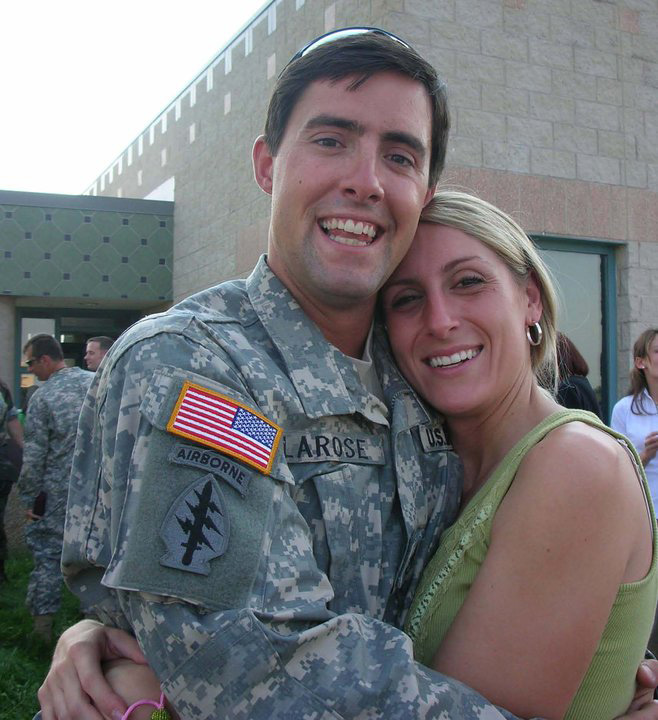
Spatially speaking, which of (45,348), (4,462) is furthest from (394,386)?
(4,462)

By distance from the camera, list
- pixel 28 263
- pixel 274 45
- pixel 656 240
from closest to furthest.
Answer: pixel 656 240, pixel 274 45, pixel 28 263

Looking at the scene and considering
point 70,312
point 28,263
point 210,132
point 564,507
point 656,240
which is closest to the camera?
point 564,507

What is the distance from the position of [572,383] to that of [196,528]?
312cm

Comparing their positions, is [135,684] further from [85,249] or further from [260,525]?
[85,249]

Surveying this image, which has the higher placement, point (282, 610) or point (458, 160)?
point (458, 160)

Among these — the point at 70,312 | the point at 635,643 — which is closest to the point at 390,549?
the point at 635,643

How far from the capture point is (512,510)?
1384mm

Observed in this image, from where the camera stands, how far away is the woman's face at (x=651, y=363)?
4.53 meters

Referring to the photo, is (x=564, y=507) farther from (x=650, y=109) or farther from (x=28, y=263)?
(x=28, y=263)

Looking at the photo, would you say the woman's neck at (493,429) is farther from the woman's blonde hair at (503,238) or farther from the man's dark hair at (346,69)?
the man's dark hair at (346,69)

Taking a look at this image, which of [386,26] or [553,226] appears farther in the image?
[553,226]

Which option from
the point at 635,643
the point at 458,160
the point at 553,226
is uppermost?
the point at 458,160

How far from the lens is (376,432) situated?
5.22ft

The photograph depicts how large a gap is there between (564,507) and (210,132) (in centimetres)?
868
